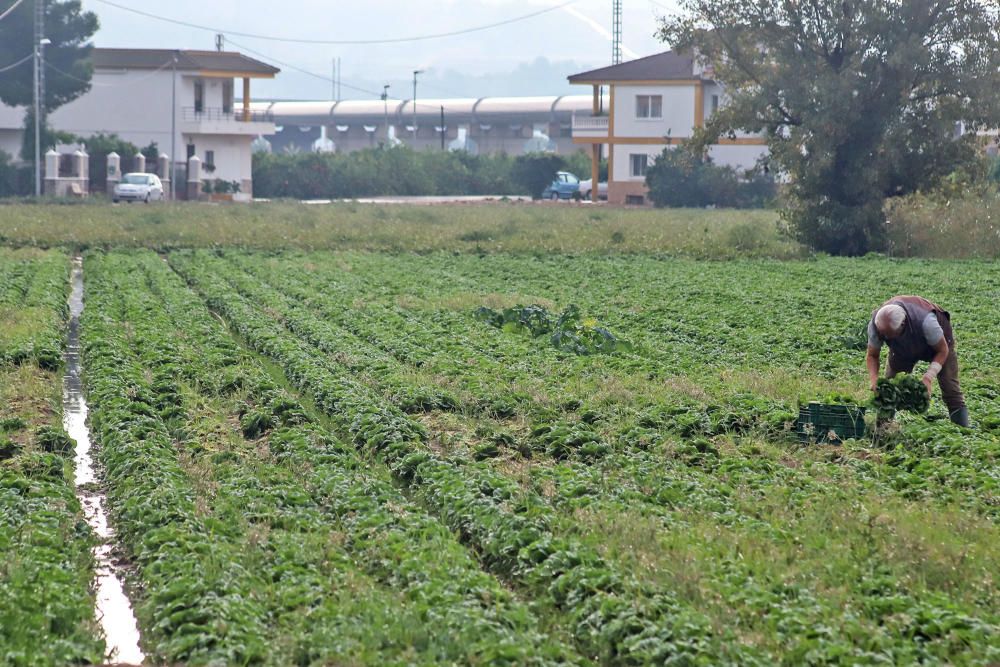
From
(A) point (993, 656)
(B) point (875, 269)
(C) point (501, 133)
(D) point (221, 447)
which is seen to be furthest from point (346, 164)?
(A) point (993, 656)

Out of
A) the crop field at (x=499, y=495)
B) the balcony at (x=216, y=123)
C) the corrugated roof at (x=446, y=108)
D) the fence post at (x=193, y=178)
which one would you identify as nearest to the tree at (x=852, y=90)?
the crop field at (x=499, y=495)

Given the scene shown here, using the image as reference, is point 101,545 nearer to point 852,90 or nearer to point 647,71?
point 852,90

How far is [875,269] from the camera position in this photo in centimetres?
2823

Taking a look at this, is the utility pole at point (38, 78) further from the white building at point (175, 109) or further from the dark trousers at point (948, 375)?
the dark trousers at point (948, 375)

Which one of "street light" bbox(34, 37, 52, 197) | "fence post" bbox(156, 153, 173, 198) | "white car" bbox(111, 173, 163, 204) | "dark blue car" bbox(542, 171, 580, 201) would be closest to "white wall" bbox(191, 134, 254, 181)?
"fence post" bbox(156, 153, 173, 198)

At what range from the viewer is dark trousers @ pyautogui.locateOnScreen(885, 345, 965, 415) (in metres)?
11.4

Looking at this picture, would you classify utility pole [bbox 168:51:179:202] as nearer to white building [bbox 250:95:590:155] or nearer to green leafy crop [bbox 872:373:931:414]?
white building [bbox 250:95:590:155]

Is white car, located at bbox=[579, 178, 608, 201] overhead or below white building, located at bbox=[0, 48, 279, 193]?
below

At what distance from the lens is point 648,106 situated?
6956 cm

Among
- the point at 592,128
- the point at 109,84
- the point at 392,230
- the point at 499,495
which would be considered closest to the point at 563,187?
the point at 592,128

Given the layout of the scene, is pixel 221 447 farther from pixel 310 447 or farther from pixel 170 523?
pixel 170 523

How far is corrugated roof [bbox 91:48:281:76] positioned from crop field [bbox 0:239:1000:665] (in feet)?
180

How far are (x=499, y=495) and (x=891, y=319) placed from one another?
3.60m

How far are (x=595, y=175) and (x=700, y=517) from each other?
65.0 metres
